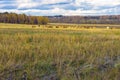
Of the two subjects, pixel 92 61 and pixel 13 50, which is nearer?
pixel 92 61

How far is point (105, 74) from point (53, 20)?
6042 inches

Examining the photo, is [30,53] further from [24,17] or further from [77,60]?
[24,17]

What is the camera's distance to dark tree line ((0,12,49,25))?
118375 millimetres

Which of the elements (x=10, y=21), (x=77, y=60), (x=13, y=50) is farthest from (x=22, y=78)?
(x=10, y=21)

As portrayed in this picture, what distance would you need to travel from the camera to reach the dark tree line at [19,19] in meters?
118

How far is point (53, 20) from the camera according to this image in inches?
6294

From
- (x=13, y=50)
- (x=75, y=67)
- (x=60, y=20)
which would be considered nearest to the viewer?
(x=75, y=67)

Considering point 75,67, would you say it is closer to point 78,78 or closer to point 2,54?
point 78,78

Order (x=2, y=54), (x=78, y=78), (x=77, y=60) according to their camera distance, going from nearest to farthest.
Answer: (x=78, y=78) < (x=77, y=60) < (x=2, y=54)

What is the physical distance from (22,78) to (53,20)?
6050 inches

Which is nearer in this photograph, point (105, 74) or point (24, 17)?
point (105, 74)

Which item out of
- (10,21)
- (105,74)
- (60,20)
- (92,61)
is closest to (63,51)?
(92,61)

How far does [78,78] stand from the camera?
6.70 m

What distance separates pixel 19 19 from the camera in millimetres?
120625
